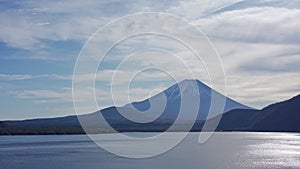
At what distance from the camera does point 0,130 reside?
609 ft

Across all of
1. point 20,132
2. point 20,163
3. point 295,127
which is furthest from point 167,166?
point 295,127

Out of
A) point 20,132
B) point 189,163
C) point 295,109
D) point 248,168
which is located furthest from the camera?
point 295,109

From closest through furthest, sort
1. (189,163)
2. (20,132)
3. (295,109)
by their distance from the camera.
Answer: (189,163) < (20,132) < (295,109)

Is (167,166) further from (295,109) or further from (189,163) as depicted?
(295,109)

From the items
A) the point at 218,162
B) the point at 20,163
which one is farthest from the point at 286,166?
the point at 20,163

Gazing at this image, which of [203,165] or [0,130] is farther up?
[203,165]

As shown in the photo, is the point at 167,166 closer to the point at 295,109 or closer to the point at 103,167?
the point at 103,167

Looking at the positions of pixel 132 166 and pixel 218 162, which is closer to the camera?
pixel 132 166

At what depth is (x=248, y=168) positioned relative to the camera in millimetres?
47844

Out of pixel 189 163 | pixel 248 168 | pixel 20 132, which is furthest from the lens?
pixel 20 132

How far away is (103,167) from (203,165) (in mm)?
10578

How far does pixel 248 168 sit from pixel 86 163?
59.1ft

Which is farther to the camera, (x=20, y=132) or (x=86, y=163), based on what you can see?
(x=20, y=132)

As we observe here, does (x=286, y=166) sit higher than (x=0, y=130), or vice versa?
(x=286, y=166)
